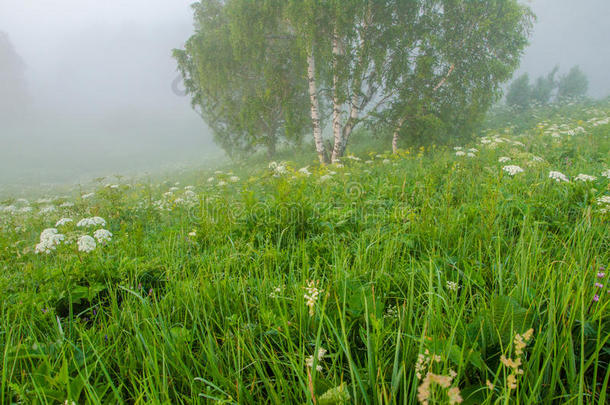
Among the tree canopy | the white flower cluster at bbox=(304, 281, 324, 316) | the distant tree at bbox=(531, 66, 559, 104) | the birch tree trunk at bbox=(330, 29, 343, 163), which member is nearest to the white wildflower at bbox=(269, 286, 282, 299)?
the white flower cluster at bbox=(304, 281, 324, 316)

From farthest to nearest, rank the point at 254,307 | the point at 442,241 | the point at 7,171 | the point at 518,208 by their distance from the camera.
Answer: the point at 7,171 → the point at 518,208 → the point at 442,241 → the point at 254,307

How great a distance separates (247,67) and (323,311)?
1366cm

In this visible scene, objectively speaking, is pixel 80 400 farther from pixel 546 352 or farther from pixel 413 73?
pixel 413 73

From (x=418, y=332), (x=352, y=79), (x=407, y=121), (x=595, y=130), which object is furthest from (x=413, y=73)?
(x=418, y=332)

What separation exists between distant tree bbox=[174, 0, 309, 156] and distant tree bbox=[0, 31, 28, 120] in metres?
91.1

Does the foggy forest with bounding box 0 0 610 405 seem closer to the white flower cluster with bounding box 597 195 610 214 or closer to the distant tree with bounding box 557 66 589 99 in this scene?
the white flower cluster with bounding box 597 195 610 214

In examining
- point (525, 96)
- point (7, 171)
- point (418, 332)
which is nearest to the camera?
point (418, 332)

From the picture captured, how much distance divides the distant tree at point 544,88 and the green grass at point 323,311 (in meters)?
30.7

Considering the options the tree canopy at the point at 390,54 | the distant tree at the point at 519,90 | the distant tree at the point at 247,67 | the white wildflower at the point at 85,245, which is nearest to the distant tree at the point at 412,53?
the tree canopy at the point at 390,54

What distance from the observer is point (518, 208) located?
98.1 inches

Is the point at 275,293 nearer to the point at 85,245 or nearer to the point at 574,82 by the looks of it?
the point at 85,245

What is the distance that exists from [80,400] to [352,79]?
10.1 meters

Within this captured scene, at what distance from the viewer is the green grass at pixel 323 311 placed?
2.94 ft

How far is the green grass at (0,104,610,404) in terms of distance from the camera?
0.90 metres
